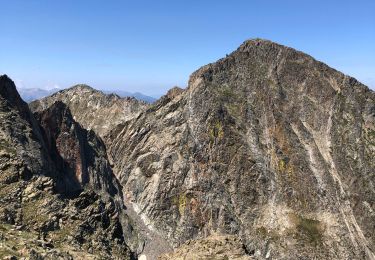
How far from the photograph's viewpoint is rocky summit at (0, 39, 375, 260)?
151 m

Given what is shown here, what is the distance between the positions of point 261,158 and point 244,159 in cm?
717

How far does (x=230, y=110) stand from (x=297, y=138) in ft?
101

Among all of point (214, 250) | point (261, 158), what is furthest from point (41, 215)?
point (261, 158)

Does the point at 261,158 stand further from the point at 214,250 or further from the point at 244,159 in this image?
the point at 214,250

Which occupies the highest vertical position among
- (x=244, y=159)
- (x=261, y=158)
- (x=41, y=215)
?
(x=41, y=215)

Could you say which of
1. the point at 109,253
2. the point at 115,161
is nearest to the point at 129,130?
the point at 115,161

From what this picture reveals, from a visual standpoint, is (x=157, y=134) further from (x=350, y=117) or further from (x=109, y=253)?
(x=109, y=253)

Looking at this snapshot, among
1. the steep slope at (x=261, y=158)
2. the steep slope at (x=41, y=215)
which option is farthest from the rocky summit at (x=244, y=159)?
the steep slope at (x=41, y=215)

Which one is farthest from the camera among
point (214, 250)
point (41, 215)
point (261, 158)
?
point (261, 158)

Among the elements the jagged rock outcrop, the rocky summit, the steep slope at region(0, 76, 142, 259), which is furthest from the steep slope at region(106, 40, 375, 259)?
the jagged rock outcrop

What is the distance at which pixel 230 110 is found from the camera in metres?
179

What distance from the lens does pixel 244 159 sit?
168m

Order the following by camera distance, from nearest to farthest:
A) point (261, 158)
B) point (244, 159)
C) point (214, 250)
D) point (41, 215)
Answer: point (41, 215) < point (214, 250) < point (244, 159) < point (261, 158)

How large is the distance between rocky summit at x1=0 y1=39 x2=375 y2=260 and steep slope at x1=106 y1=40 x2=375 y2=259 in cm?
43
